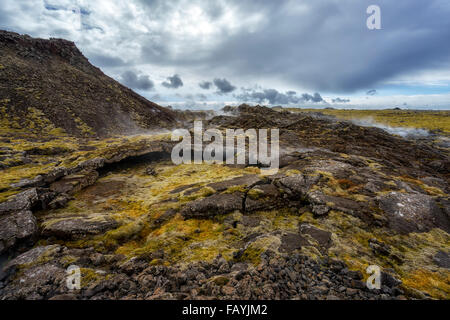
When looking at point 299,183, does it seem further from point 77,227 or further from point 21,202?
point 21,202

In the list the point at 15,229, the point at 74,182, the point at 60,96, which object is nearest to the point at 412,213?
the point at 15,229

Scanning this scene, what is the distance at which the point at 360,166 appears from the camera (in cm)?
2228

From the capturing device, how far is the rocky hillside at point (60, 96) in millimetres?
45562

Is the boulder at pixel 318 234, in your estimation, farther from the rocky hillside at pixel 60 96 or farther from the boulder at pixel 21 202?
the rocky hillside at pixel 60 96

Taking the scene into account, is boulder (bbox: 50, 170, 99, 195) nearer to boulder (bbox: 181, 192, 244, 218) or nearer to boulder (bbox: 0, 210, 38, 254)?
boulder (bbox: 0, 210, 38, 254)

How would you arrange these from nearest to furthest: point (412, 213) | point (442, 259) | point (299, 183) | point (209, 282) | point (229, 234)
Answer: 1. point (209, 282)
2. point (442, 259)
3. point (229, 234)
4. point (412, 213)
5. point (299, 183)

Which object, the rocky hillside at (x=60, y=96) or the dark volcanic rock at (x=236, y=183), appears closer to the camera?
the dark volcanic rock at (x=236, y=183)

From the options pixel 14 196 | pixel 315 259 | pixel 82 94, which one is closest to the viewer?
pixel 315 259

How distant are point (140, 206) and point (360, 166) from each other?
23.1 metres

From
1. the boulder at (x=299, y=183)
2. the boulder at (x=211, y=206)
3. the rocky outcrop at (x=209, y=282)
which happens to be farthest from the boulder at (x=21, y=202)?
the boulder at (x=299, y=183)

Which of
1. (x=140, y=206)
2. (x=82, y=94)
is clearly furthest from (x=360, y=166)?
(x=82, y=94)

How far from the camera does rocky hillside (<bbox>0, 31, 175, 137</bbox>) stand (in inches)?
1794

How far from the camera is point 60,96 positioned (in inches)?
2183

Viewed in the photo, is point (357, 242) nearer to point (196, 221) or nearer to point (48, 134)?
point (196, 221)
